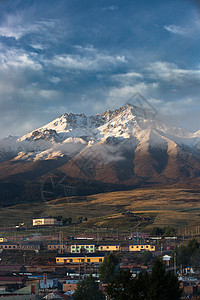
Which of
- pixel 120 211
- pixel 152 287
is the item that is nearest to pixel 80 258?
pixel 152 287

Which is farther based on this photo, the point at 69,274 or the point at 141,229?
the point at 141,229

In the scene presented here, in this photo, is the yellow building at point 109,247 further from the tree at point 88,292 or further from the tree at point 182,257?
the tree at point 88,292

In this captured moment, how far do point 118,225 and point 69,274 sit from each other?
61.3 m

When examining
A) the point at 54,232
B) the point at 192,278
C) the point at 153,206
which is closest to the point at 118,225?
the point at 54,232

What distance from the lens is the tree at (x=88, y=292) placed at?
48.5 m

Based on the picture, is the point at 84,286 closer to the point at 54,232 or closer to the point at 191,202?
the point at 54,232

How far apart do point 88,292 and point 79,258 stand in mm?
29500

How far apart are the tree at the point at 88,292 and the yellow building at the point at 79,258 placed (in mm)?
26958

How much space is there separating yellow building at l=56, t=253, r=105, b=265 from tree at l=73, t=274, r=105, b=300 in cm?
2696

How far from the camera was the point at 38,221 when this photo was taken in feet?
452

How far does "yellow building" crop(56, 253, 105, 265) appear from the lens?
77812 mm

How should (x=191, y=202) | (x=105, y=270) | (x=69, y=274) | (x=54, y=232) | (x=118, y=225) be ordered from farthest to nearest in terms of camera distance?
(x=191, y=202) < (x=118, y=225) < (x=54, y=232) < (x=69, y=274) < (x=105, y=270)

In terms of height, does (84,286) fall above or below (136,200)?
below

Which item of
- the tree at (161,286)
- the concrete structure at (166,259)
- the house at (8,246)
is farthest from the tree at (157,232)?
the tree at (161,286)
